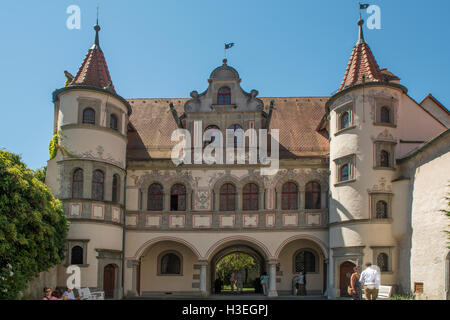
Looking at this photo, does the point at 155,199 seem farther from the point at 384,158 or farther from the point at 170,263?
the point at 384,158

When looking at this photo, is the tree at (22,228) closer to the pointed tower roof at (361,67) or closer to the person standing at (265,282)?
the person standing at (265,282)

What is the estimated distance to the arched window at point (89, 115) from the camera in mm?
27281

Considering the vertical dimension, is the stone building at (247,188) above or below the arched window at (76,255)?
above

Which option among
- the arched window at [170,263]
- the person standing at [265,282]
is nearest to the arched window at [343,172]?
the person standing at [265,282]

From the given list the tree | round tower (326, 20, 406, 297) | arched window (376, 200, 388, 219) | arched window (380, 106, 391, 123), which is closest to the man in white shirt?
round tower (326, 20, 406, 297)

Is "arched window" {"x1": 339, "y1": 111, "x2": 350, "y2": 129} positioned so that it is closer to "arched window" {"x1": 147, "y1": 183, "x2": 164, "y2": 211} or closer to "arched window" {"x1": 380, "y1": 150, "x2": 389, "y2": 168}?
"arched window" {"x1": 380, "y1": 150, "x2": 389, "y2": 168}

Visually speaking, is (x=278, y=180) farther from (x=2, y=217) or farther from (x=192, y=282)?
(x=2, y=217)

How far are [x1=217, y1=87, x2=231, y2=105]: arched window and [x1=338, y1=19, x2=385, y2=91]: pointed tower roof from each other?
616 cm

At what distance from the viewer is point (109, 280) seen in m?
27.2

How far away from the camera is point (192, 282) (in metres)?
30.1

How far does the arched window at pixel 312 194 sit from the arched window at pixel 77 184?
11.7 m

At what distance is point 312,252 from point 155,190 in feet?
30.6

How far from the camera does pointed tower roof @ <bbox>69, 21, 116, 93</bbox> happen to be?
1101 inches

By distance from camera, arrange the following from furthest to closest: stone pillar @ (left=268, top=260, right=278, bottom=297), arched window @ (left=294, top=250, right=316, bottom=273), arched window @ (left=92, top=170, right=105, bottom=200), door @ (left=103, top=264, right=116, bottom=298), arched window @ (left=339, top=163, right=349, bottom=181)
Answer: arched window @ (left=294, top=250, right=316, bottom=273) < stone pillar @ (left=268, top=260, right=278, bottom=297) < arched window @ (left=339, top=163, right=349, bottom=181) < door @ (left=103, top=264, right=116, bottom=298) < arched window @ (left=92, top=170, right=105, bottom=200)
